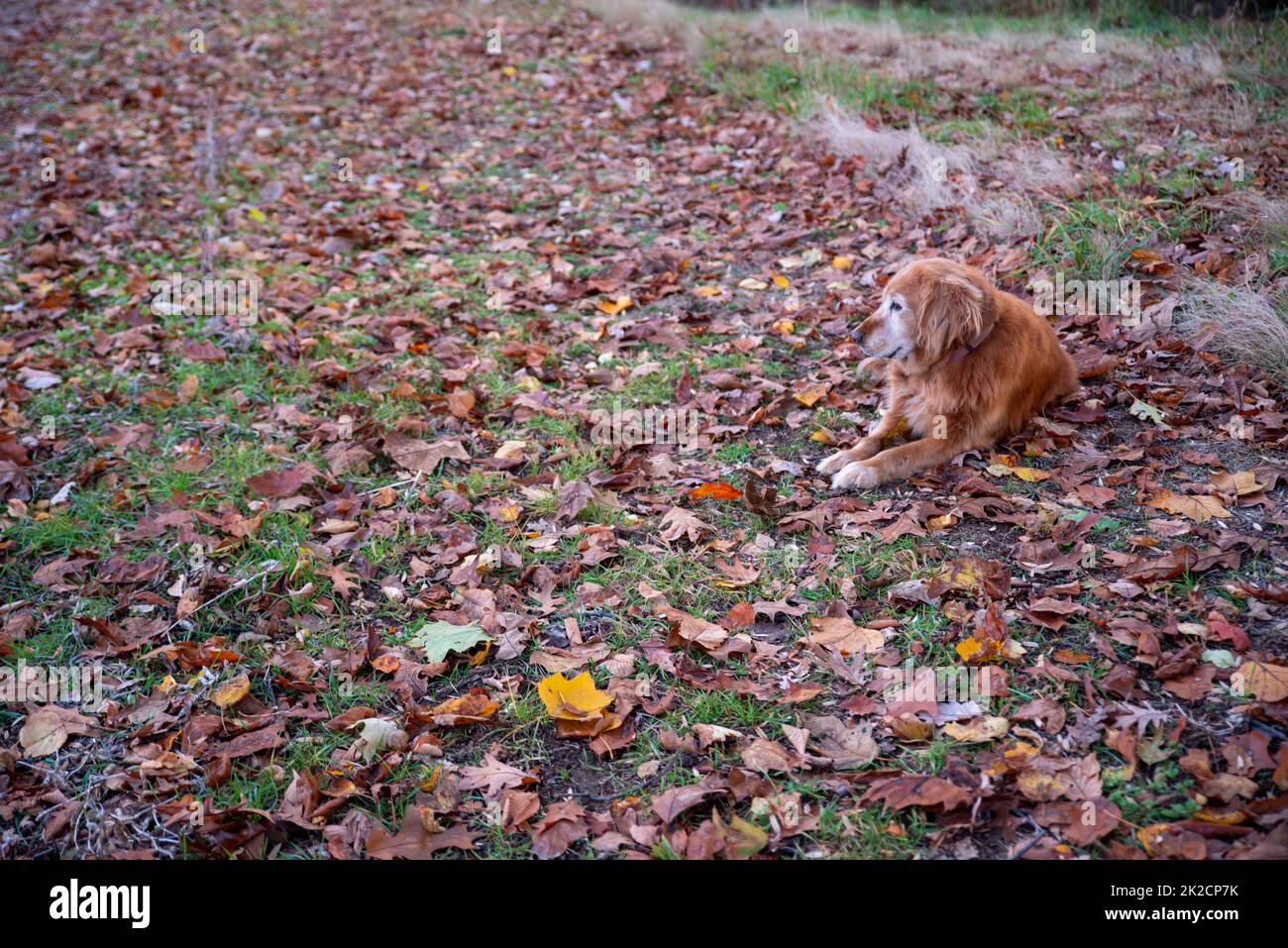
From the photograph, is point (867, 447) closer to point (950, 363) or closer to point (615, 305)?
point (950, 363)

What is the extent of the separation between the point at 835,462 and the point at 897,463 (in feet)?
0.98

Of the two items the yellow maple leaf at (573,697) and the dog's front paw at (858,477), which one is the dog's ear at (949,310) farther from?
the yellow maple leaf at (573,697)

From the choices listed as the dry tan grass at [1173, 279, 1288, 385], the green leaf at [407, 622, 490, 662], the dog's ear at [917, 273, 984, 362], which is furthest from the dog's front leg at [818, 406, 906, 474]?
the green leaf at [407, 622, 490, 662]

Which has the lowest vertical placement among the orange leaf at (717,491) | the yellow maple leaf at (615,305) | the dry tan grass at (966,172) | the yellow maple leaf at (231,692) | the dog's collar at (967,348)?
the yellow maple leaf at (231,692)

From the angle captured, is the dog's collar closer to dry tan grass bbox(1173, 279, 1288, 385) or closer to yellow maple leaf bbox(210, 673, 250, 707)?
dry tan grass bbox(1173, 279, 1288, 385)

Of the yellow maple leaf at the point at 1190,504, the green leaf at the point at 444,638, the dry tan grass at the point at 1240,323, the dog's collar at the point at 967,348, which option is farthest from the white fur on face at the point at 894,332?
the green leaf at the point at 444,638

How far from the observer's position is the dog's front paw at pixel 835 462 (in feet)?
14.1

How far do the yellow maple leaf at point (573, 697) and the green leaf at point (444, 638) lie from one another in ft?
1.24

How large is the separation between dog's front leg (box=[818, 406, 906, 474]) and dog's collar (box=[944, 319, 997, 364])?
1.20 feet

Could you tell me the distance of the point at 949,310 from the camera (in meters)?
4.13

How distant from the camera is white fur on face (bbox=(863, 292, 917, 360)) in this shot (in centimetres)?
423

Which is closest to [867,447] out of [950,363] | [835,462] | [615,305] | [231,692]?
[835,462]

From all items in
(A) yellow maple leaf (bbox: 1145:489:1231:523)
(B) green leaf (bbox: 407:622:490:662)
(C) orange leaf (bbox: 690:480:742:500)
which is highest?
(A) yellow maple leaf (bbox: 1145:489:1231:523)
